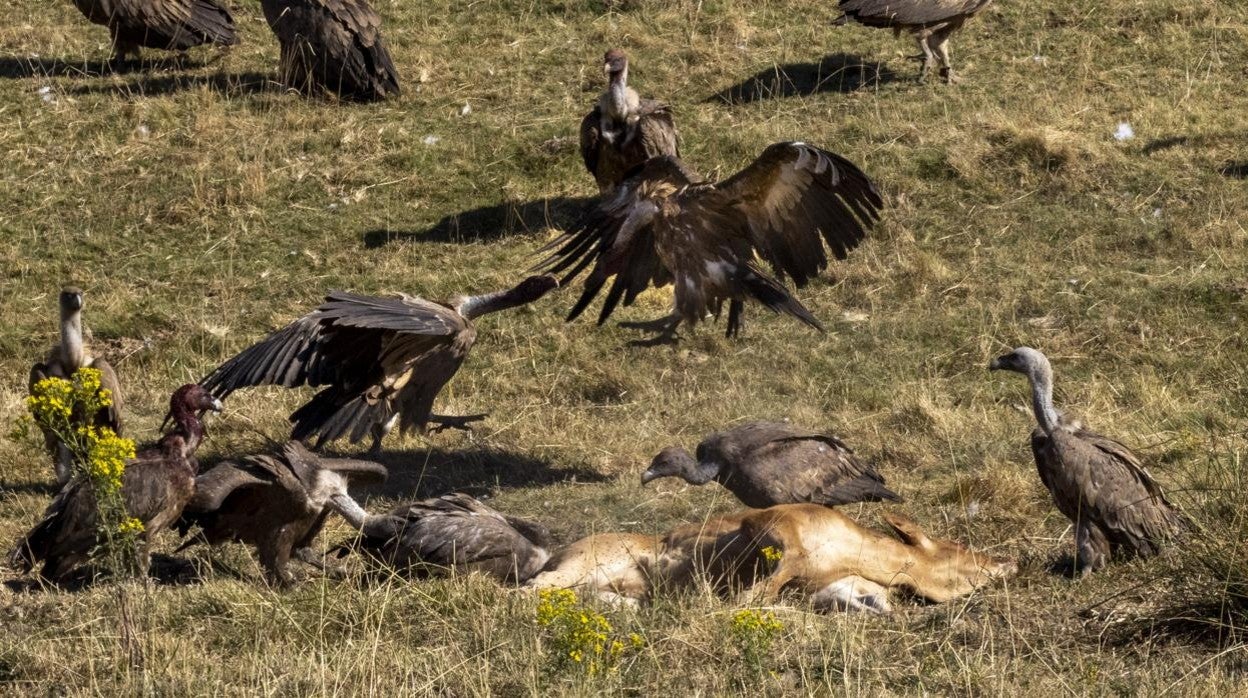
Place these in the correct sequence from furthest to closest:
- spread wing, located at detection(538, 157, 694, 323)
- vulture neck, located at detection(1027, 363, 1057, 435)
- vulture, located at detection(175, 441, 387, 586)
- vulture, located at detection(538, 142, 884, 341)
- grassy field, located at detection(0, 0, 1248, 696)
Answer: spread wing, located at detection(538, 157, 694, 323) < vulture, located at detection(538, 142, 884, 341) < vulture neck, located at detection(1027, 363, 1057, 435) < vulture, located at detection(175, 441, 387, 586) < grassy field, located at detection(0, 0, 1248, 696)

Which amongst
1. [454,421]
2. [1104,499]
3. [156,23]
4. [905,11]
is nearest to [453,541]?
[454,421]

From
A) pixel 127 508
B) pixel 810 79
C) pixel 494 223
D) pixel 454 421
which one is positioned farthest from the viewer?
pixel 810 79

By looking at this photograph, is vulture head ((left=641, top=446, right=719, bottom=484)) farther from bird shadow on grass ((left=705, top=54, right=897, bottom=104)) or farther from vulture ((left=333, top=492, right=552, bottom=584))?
bird shadow on grass ((left=705, top=54, right=897, bottom=104))

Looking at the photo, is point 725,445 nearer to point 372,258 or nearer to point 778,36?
point 372,258

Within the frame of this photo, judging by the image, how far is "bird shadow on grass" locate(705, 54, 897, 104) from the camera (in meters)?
13.0

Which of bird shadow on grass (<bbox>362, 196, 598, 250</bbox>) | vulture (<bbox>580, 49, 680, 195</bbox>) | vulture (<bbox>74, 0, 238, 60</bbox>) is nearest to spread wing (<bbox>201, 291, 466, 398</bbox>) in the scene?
vulture (<bbox>580, 49, 680, 195</bbox>)

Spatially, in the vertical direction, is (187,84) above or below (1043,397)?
above

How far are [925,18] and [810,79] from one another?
1.06 metres

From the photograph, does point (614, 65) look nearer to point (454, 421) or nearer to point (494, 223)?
point (494, 223)

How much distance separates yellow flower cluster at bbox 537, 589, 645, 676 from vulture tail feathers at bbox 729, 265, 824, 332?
13.8 ft

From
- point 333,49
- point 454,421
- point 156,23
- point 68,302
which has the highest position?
point 156,23

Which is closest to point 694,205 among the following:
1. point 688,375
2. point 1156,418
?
point 688,375

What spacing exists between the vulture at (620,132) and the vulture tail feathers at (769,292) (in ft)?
6.08

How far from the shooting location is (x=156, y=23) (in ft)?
43.7
